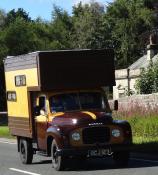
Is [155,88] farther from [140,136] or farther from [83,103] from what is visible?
[83,103]

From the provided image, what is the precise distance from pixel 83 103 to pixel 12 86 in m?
3.46

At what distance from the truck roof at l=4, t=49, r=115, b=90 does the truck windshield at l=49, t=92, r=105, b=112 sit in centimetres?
25

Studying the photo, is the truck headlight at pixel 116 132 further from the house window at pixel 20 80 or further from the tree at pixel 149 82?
the tree at pixel 149 82

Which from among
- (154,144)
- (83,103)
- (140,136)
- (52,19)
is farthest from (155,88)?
(52,19)

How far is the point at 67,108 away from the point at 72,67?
122 cm

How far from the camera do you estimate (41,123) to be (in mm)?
17875

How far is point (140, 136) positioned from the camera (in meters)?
26.0

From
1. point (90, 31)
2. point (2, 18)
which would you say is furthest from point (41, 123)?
point (2, 18)

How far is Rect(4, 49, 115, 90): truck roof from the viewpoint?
17953 mm

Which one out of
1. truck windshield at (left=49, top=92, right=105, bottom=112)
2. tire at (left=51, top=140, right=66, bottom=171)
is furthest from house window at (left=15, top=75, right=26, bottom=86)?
tire at (left=51, top=140, right=66, bottom=171)

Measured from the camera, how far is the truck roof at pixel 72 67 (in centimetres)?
1795

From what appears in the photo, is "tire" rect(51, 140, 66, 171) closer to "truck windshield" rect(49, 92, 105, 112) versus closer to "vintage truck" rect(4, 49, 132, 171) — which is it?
"vintage truck" rect(4, 49, 132, 171)

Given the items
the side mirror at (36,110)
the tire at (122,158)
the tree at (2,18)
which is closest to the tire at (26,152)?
the side mirror at (36,110)

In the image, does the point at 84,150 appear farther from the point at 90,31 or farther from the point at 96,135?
the point at 90,31
